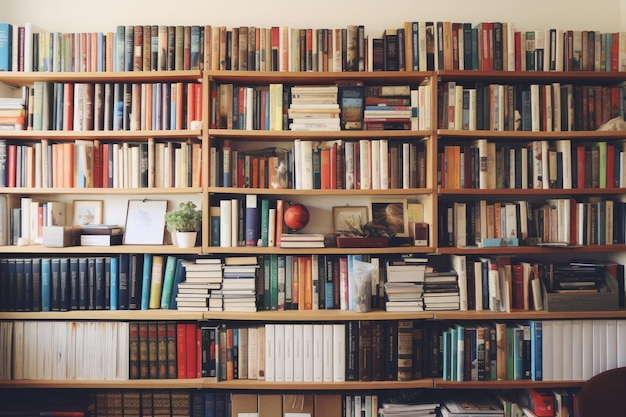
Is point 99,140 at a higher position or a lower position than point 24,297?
higher

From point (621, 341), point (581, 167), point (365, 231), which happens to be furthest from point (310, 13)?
point (621, 341)

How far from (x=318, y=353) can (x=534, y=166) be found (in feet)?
4.97

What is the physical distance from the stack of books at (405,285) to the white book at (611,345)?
3.20 ft

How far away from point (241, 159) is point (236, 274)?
0.62m

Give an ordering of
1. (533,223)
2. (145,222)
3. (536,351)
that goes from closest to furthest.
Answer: (536,351)
(533,223)
(145,222)

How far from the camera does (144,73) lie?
272 centimetres

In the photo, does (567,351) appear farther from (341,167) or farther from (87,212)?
(87,212)

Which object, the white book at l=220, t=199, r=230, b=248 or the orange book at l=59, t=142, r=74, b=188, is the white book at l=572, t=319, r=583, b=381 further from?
the orange book at l=59, t=142, r=74, b=188

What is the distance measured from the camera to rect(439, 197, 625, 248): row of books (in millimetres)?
2793

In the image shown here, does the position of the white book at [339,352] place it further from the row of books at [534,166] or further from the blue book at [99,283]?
the blue book at [99,283]

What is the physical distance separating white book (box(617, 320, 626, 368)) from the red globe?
172 centimetres

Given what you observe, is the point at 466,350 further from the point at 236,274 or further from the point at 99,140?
the point at 99,140

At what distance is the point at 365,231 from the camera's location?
2812 millimetres

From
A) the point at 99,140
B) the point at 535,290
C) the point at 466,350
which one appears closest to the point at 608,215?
the point at 535,290
